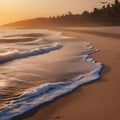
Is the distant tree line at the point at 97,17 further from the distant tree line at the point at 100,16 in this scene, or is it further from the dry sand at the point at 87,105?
the dry sand at the point at 87,105

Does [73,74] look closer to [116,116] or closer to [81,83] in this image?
[81,83]

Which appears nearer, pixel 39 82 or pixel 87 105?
pixel 87 105

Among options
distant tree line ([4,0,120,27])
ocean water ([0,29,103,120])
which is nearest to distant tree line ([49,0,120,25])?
distant tree line ([4,0,120,27])

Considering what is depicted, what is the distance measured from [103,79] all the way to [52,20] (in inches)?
4604

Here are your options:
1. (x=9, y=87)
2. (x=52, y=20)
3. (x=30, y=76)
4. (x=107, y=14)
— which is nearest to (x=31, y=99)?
(x=9, y=87)

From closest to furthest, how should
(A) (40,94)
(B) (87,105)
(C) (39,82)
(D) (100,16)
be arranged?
(B) (87,105) → (A) (40,94) → (C) (39,82) → (D) (100,16)

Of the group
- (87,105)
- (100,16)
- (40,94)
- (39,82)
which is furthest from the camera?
(100,16)

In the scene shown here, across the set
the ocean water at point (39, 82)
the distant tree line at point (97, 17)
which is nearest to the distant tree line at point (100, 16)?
the distant tree line at point (97, 17)

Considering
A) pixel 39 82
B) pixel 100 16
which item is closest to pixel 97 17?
pixel 100 16

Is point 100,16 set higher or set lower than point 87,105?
lower

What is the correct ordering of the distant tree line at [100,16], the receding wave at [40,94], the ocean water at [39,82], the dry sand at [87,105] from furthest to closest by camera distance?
the distant tree line at [100,16], the ocean water at [39,82], the receding wave at [40,94], the dry sand at [87,105]

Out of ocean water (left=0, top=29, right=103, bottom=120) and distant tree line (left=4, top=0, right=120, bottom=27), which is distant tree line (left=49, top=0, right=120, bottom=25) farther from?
ocean water (left=0, top=29, right=103, bottom=120)

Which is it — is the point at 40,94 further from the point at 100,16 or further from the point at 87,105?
the point at 100,16

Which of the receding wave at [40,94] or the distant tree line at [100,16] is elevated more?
the receding wave at [40,94]
